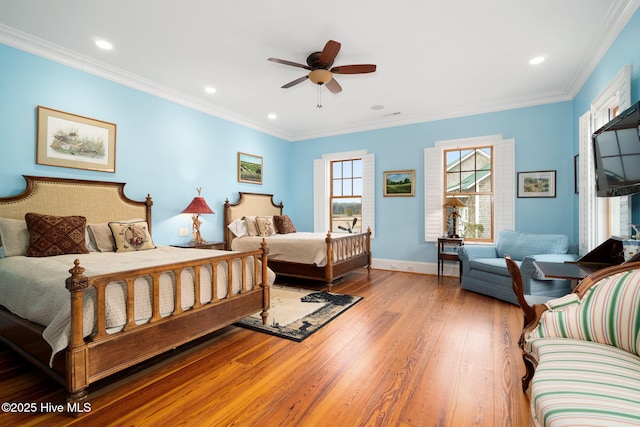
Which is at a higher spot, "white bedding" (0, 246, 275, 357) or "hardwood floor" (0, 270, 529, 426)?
"white bedding" (0, 246, 275, 357)

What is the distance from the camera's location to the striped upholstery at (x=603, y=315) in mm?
1363

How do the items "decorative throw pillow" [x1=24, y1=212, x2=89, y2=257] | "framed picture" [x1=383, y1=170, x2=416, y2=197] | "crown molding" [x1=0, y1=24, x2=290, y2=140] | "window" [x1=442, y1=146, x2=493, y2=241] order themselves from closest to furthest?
1. "decorative throw pillow" [x1=24, y1=212, x2=89, y2=257]
2. "crown molding" [x1=0, y1=24, x2=290, y2=140]
3. "window" [x1=442, y1=146, x2=493, y2=241]
4. "framed picture" [x1=383, y1=170, x2=416, y2=197]

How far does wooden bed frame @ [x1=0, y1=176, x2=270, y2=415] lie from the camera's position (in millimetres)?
1633

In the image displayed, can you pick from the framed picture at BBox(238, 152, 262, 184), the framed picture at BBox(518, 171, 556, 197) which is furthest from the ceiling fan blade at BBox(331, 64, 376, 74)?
the framed picture at BBox(518, 171, 556, 197)

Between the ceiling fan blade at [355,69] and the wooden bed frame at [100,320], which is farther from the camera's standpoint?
the ceiling fan blade at [355,69]

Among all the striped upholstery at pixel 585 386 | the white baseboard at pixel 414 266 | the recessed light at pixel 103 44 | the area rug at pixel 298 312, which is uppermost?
the recessed light at pixel 103 44

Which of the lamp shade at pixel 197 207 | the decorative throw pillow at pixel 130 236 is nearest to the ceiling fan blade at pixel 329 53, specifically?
the lamp shade at pixel 197 207

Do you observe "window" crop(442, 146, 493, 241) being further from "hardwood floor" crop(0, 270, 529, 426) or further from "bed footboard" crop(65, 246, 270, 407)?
"bed footboard" crop(65, 246, 270, 407)

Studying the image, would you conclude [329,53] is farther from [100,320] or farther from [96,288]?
[100,320]

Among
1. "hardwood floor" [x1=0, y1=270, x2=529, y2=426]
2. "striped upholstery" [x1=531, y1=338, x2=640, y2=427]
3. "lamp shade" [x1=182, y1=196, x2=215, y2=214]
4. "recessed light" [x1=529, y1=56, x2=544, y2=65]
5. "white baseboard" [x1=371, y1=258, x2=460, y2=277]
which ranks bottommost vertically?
"hardwood floor" [x1=0, y1=270, x2=529, y2=426]

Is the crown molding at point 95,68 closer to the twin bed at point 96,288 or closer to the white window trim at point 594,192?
the twin bed at point 96,288

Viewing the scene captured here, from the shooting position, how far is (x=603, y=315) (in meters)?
1.45

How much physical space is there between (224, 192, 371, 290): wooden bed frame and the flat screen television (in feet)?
9.31

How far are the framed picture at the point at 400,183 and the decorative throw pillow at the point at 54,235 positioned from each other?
14.7ft
